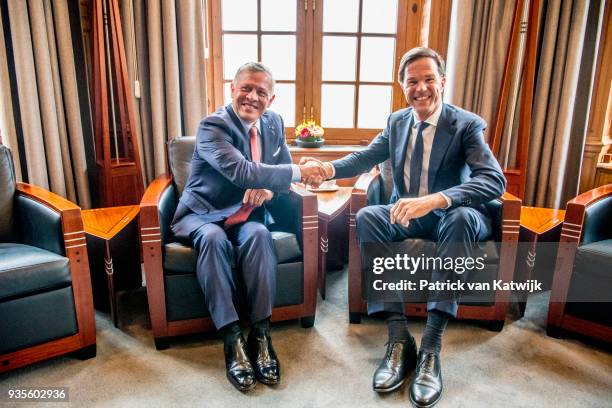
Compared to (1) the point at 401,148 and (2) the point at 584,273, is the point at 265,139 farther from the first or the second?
(2) the point at 584,273

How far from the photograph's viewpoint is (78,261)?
5.26ft

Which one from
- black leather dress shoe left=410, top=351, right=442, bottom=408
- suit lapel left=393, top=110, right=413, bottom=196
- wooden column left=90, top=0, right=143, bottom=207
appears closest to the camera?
black leather dress shoe left=410, top=351, right=442, bottom=408

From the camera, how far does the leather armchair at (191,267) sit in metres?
1.67

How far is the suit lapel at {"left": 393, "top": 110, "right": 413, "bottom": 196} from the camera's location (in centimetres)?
188

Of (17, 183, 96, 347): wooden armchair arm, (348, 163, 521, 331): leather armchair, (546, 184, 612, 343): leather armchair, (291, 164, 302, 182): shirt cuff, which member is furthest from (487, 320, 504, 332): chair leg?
(17, 183, 96, 347): wooden armchair arm

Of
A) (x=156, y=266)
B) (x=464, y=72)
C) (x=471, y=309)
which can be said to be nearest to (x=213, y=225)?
(x=156, y=266)

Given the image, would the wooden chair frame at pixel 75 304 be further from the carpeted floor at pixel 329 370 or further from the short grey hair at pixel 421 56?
the short grey hair at pixel 421 56

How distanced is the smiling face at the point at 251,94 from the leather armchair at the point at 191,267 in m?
0.36

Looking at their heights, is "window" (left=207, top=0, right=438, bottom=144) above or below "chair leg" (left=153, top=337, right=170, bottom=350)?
above

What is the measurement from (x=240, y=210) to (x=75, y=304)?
0.67 meters

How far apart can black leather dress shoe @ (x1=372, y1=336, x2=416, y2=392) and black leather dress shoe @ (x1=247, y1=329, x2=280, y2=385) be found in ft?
1.10

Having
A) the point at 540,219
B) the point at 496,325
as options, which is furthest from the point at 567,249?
the point at 540,219

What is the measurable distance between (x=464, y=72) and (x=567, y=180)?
933mm

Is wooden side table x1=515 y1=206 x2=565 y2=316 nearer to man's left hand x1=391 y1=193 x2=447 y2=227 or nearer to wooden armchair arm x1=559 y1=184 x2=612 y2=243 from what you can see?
wooden armchair arm x1=559 y1=184 x2=612 y2=243
